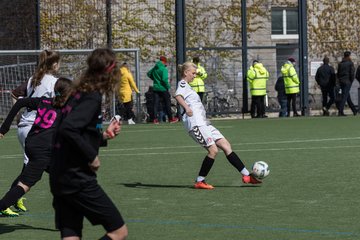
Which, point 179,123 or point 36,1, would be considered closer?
point 179,123

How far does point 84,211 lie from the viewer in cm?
744

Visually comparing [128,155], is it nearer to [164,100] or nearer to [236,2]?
[164,100]

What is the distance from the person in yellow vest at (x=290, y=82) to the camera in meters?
33.1

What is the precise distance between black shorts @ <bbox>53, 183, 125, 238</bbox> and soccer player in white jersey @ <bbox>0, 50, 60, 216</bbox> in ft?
10.9

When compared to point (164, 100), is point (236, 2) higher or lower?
higher

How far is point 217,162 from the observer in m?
17.7

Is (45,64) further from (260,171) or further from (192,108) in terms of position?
(260,171)

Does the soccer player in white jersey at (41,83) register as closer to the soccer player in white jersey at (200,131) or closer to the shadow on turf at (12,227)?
the shadow on turf at (12,227)

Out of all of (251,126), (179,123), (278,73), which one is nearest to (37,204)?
(251,126)

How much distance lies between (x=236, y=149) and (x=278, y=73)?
50.1ft

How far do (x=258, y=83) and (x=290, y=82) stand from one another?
118cm

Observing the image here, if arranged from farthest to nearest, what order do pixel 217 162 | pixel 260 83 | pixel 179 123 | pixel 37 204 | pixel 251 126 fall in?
pixel 260 83
pixel 179 123
pixel 251 126
pixel 217 162
pixel 37 204

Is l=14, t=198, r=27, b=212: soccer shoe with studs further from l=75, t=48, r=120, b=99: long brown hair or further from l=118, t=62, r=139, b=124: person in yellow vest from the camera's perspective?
l=118, t=62, r=139, b=124: person in yellow vest

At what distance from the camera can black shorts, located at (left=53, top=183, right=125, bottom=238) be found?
7.42 meters
